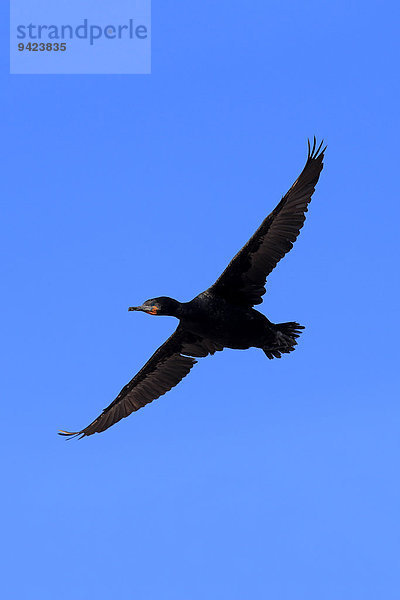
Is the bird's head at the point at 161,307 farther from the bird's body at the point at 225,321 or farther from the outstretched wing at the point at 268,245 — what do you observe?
the outstretched wing at the point at 268,245

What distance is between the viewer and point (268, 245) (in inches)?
641

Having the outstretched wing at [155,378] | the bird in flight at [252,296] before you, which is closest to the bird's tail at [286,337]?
the bird in flight at [252,296]

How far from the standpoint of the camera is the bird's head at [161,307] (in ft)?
53.1

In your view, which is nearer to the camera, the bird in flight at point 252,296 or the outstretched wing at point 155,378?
the bird in flight at point 252,296

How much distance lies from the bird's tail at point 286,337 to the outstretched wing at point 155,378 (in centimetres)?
143

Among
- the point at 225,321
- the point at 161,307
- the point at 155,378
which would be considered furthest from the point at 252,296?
the point at 155,378

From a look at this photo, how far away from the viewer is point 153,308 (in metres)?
16.2

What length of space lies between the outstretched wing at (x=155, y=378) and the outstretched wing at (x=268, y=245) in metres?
1.51

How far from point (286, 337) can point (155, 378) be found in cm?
275

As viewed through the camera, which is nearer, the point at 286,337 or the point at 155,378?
the point at 286,337

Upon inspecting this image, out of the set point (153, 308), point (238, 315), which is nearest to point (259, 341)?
point (238, 315)

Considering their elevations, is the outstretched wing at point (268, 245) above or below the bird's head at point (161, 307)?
above

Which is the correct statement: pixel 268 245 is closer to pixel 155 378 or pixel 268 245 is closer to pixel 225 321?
pixel 225 321

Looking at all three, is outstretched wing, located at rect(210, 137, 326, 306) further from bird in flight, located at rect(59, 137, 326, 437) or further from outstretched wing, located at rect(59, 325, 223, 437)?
outstretched wing, located at rect(59, 325, 223, 437)
